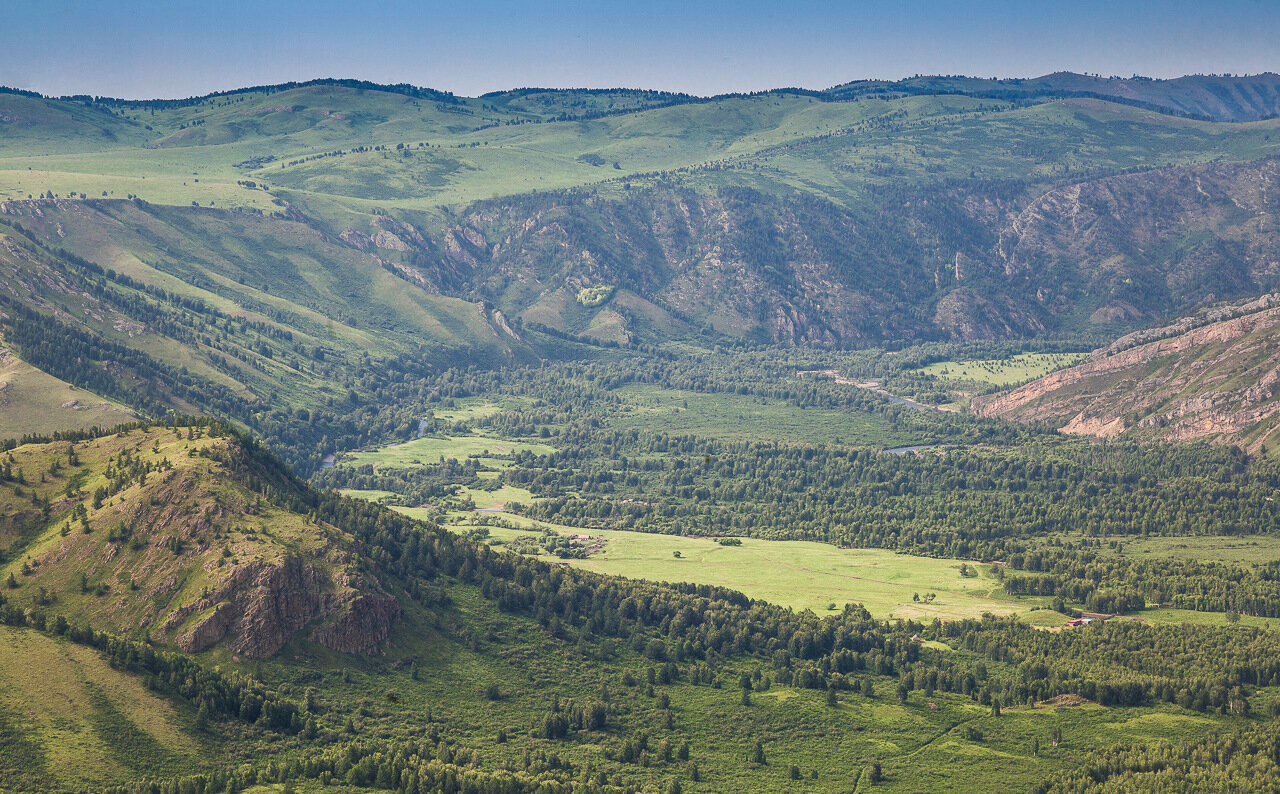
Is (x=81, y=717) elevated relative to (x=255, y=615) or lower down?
lower down

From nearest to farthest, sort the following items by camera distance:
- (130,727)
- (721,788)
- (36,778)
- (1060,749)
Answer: (36,778) → (130,727) → (721,788) → (1060,749)

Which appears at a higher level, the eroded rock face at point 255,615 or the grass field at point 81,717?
the eroded rock face at point 255,615

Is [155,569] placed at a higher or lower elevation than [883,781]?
higher

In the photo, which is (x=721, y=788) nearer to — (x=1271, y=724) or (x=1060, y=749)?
(x=1060, y=749)

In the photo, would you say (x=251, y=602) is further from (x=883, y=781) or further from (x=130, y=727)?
(x=883, y=781)

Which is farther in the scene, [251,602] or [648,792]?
[251,602]

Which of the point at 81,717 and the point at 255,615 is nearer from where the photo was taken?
the point at 81,717

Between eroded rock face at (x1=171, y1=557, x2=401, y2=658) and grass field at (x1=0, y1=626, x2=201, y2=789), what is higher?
eroded rock face at (x1=171, y1=557, x2=401, y2=658)

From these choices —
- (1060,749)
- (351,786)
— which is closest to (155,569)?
(351,786)

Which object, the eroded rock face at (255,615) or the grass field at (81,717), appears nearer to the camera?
the grass field at (81,717)

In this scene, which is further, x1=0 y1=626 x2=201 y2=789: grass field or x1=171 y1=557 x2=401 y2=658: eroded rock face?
x1=171 y1=557 x2=401 y2=658: eroded rock face

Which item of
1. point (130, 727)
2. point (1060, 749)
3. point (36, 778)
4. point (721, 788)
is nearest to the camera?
point (36, 778)
